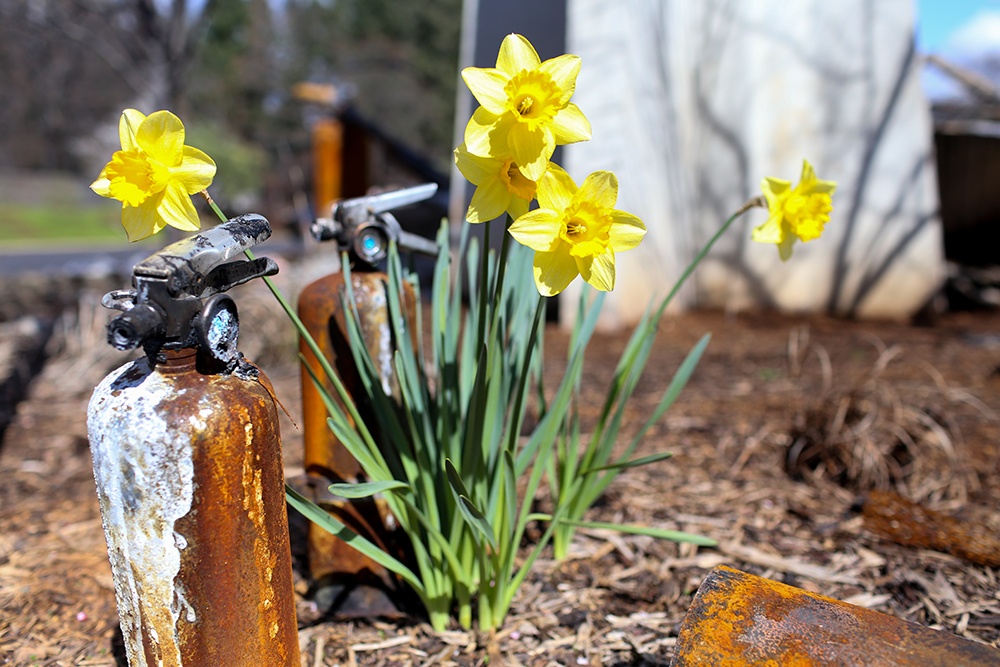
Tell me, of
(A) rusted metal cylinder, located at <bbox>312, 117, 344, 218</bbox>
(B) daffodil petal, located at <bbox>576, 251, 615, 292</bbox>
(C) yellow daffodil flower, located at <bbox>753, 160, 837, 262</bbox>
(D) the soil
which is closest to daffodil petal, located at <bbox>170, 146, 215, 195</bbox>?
(B) daffodil petal, located at <bbox>576, 251, 615, 292</bbox>

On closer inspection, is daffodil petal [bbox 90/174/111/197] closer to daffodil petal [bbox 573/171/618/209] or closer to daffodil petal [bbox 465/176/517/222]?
daffodil petal [bbox 465/176/517/222]

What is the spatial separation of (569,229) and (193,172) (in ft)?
1.96

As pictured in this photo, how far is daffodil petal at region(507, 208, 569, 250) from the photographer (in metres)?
0.93

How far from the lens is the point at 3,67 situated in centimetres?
2258

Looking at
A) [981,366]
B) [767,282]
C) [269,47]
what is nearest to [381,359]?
[981,366]

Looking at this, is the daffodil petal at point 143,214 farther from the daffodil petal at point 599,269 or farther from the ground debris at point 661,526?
the ground debris at point 661,526

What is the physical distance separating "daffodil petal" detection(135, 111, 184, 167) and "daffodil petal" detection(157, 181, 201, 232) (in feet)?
0.14

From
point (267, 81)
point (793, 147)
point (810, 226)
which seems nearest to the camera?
point (810, 226)

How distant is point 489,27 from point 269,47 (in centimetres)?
2702

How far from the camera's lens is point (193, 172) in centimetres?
102

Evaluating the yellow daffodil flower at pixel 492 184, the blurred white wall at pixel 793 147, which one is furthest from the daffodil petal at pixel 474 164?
the blurred white wall at pixel 793 147

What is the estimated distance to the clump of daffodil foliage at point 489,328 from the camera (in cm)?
92

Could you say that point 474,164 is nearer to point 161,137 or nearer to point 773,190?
point 161,137

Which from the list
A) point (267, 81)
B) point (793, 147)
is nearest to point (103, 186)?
point (793, 147)
